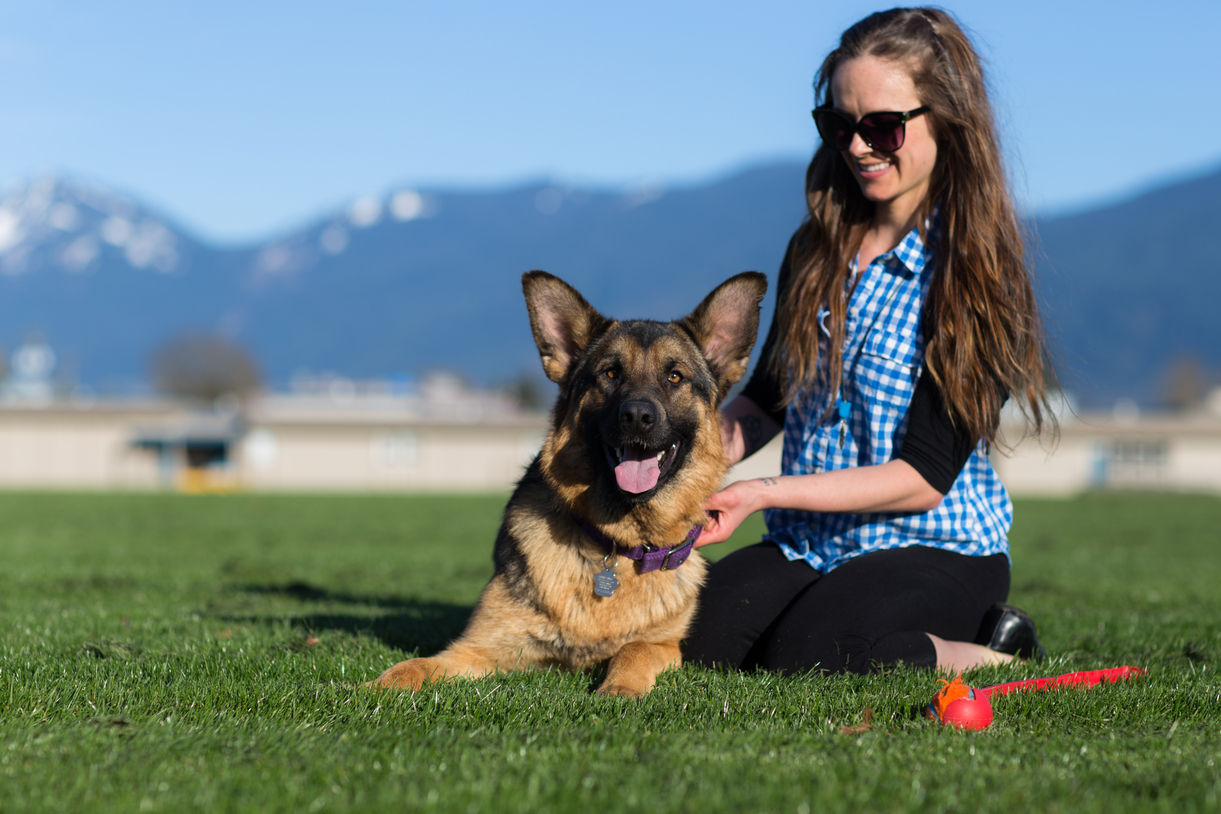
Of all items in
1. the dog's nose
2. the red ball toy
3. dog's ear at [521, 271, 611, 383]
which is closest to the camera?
the red ball toy

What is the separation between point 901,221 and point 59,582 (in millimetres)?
7244

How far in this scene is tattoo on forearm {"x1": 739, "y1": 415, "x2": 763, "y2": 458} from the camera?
17.4 ft

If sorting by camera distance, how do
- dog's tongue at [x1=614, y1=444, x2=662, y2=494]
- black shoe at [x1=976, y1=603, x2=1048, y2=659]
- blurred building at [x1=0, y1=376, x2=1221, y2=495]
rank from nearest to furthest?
dog's tongue at [x1=614, y1=444, x2=662, y2=494] < black shoe at [x1=976, y1=603, x2=1048, y2=659] < blurred building at [x1=0, y1=376, x2=1221, y2=495]

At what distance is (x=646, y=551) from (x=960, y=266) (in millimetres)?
1854

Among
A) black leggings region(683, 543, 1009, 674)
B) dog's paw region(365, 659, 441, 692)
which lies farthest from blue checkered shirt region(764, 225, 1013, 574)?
dog's paw region(365, 659, 441, 692)

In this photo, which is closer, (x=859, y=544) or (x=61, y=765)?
(x=61, y=765)

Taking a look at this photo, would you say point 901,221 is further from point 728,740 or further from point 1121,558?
point 1121,558

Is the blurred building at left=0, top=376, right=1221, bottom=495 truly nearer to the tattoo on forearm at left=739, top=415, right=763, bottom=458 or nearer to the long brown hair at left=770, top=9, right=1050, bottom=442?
the tattoo on forearm at left=739, top=415, right=763, bottom=458

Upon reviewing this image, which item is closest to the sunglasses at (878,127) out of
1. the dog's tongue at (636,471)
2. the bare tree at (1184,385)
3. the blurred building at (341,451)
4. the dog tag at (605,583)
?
the dog's tongue at (636,471)

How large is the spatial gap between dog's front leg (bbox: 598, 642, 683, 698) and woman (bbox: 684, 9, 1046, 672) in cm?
30

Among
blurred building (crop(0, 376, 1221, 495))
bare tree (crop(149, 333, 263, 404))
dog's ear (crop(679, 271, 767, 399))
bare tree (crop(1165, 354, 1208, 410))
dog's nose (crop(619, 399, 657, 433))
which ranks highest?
dog's ear (crop(679, 271, 767, 399))

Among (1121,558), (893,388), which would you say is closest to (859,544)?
(893,388)

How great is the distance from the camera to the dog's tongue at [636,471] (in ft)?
13.7

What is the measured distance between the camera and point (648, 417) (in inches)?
160
